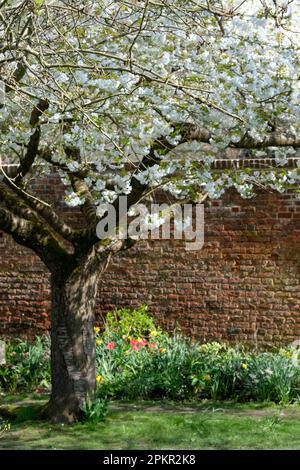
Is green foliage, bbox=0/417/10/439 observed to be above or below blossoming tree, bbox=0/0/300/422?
below

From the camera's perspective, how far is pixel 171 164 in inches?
322

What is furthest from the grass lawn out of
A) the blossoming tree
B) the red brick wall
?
the red brick wall

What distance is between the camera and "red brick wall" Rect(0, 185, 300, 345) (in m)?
11.5

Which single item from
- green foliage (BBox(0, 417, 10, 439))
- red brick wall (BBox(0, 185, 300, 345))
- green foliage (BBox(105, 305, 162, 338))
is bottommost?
green foliage (BBox(0, 417, 10, 439))

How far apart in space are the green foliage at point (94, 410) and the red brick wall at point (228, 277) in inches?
130

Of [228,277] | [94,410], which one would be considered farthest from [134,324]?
[94,410]

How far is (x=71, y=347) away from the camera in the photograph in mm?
8906

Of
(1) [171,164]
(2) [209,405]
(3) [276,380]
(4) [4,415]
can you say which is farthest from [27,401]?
(1) [171,164]

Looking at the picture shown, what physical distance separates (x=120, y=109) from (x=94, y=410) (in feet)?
9.22

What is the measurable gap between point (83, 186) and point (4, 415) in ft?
8.01

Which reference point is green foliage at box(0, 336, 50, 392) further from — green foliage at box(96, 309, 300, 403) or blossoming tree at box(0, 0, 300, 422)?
blossoming tree at box(0, 0, 300, 422)

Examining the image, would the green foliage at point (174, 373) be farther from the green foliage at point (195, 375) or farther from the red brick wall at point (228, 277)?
the red brick wall at point (228, 277)

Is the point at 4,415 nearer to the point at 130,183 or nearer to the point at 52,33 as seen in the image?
the point at 130,183

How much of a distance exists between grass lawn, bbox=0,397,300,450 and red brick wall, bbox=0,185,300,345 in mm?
2246
